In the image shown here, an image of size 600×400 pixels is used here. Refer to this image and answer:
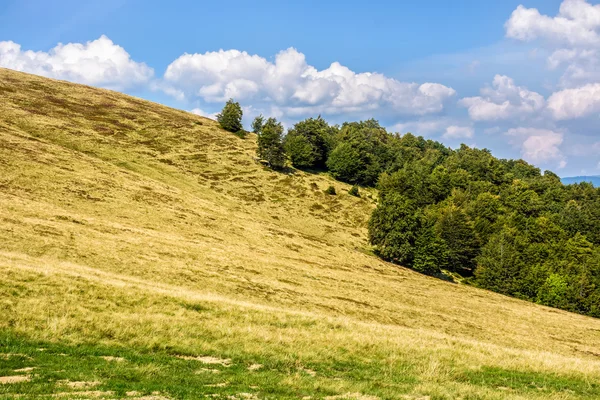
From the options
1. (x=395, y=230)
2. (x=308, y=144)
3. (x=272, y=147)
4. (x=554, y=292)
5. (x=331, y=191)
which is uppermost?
(x=308, y=144)

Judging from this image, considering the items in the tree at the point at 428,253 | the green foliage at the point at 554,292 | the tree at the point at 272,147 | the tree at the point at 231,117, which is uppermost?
the tree at the point at 231,117

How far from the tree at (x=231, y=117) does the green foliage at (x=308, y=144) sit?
18.5 m

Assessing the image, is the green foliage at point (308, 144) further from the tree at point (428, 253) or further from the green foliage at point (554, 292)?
the green foliage at point (554, 292)

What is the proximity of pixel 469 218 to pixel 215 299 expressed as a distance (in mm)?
93999

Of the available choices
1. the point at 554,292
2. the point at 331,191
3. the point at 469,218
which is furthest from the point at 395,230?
the point at 469,218

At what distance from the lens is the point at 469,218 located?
10788cm

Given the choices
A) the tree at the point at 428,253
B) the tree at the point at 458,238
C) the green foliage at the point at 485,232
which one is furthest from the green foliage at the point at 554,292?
the tree at the point at 428,253

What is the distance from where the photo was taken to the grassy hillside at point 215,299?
51.0ft

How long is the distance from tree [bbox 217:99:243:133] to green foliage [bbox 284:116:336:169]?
730 inches

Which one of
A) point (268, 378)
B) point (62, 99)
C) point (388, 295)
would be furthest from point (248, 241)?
point (62, 99)

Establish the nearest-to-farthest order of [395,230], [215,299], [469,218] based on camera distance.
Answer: [215,299] → [395,230] → [469,218]

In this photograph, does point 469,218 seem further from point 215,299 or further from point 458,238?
point 215,299

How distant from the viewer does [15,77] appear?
137125mm

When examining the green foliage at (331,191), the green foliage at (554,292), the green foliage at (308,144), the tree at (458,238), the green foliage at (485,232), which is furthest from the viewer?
the green foliage at (308,144)
